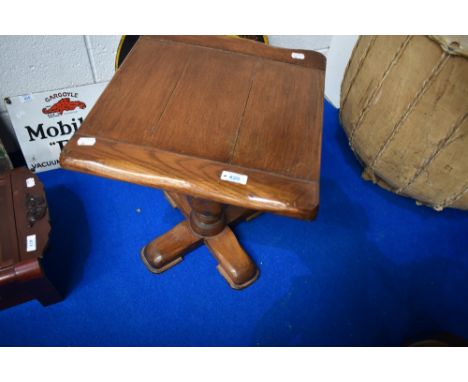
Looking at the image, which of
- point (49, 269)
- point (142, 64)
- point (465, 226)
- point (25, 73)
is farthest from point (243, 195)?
point (465, 226)

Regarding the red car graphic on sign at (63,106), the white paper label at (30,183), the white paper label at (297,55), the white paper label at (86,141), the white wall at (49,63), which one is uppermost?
the white paper label at (297,55)

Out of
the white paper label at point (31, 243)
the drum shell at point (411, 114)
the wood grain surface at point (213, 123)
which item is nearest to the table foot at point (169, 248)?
the white paper label at point (31, 243)

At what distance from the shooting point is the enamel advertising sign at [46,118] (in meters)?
1.48

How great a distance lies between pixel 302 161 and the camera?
82 centimetres

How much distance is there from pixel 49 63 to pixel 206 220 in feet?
3.04

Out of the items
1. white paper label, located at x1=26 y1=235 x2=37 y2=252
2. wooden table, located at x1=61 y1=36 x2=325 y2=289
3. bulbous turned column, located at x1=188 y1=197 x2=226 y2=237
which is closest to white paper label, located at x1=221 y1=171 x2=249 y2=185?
wooden table, located at x1=61 y1=36 x2=325 y2=289

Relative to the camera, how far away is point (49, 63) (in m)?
1.46

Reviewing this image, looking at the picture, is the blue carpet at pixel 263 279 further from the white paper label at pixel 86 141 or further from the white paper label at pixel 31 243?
the white paper label at pixel 86 141

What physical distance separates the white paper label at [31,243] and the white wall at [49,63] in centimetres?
66

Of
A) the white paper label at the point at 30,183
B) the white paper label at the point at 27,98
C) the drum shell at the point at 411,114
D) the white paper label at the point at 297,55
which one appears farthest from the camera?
the white paper label at the point at 27,98

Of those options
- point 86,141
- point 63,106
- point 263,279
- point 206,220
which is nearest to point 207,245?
point 206,220

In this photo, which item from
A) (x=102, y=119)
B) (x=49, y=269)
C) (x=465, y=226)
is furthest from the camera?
(x=465, y=226)
